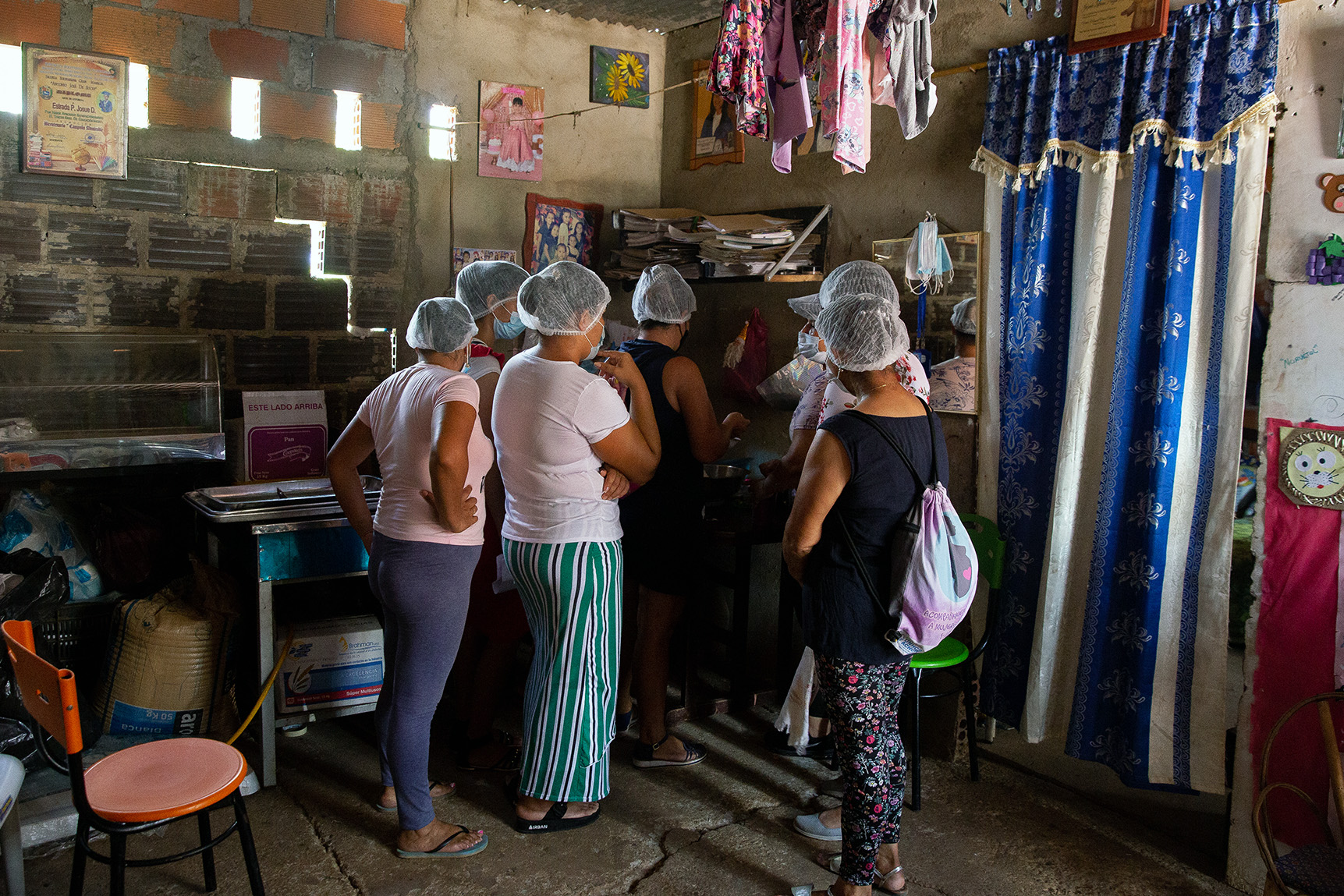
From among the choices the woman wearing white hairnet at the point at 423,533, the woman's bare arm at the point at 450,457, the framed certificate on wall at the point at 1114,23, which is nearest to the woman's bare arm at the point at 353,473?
the woman wearing white hairnet at the point at 423,533

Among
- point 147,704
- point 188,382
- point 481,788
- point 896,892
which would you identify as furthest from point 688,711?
point 188,382

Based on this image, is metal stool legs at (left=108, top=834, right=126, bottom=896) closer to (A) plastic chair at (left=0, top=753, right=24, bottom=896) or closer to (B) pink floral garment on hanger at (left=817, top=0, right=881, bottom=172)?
(A) plastic chair at (left=0, top=753, right=24, bottom=896)

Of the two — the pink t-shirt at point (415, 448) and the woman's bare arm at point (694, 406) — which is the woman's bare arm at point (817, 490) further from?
the pink t-shirt at point (415, 448)

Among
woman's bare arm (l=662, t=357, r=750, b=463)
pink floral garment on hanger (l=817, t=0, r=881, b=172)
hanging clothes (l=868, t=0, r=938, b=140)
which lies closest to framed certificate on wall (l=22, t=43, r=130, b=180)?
woman's bare arm (l=662, t=357, r=750, b=463)

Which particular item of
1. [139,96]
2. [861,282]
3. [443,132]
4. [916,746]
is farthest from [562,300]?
[139,96]

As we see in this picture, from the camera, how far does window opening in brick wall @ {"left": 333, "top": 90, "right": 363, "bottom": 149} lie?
162 inches

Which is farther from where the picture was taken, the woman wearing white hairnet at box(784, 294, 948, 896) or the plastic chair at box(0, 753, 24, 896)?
→ the woman wearing white hairnet at box(784, 294, 948, 896)

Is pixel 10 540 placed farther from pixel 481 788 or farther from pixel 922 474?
pixel 922 474

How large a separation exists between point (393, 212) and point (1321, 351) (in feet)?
11.7

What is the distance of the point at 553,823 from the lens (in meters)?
3.04

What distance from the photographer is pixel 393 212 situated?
4.27m

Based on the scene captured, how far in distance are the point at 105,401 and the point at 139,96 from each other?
120 centimetres

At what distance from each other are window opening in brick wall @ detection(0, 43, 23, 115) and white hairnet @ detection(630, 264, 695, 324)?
2394 millimetres

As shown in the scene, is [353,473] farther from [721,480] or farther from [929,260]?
[929,260]
